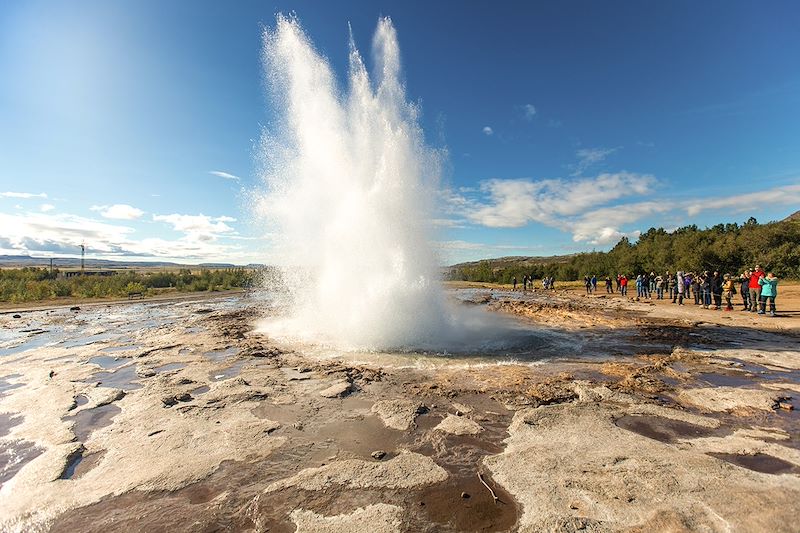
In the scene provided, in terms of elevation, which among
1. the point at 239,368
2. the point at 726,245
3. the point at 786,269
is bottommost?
the point at 239,368

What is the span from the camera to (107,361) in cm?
980

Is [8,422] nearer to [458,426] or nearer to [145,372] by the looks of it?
[145,372]

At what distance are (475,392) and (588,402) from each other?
1875 millimetres

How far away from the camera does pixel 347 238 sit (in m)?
12.9

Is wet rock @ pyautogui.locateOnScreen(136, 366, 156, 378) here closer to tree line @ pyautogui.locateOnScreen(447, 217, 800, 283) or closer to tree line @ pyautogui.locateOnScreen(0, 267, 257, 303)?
tree line @ pyautogui.locateOnScreen(447, 217, 800, 283)

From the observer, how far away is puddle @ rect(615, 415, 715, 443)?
496cm

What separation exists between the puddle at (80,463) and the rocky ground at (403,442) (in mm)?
24

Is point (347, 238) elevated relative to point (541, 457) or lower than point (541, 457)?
elevated

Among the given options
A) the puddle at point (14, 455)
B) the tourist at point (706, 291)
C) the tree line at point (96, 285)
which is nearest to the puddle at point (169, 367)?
the puddle at point (14, 455)

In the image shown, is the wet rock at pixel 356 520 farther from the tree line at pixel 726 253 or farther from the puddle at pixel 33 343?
the tree line at pixel 726 253

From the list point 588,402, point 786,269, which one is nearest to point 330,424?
point 588,402

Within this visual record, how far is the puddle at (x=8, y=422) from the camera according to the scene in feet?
18.1

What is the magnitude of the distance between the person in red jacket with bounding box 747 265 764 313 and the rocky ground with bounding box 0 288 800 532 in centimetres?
852

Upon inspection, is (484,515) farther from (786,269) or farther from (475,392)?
(786,269)
